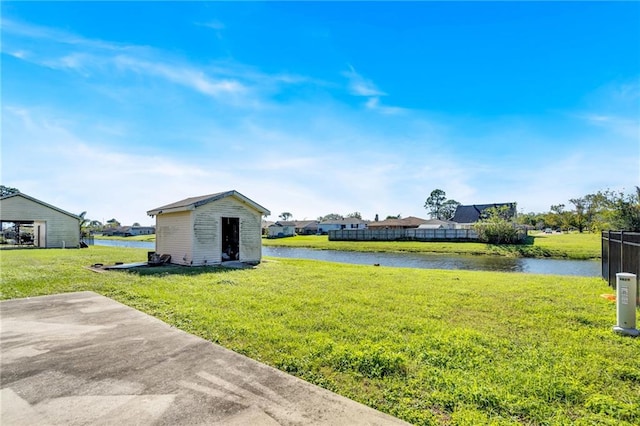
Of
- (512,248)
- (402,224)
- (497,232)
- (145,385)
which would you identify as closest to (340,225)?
(402,224)

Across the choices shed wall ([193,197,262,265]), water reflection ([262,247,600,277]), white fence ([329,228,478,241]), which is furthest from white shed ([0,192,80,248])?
white fence ([329,228,478,241])

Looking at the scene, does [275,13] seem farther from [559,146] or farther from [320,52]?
[559,146]

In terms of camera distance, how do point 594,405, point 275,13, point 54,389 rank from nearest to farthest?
point 594,405 → point 54,389 → point 275,13

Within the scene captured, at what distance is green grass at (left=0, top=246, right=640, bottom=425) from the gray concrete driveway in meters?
0.32

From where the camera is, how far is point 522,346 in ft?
13.6

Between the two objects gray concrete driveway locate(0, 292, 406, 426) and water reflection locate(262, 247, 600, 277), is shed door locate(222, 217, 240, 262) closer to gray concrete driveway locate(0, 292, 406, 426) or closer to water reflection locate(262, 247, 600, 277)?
gray concrete driveway locate(0, 292, 406, 426)

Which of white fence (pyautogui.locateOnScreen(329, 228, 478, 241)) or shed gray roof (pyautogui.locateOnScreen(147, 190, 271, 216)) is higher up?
shed gray roof (pyautogui.locateOnScreen(147, 190, 271, 216))

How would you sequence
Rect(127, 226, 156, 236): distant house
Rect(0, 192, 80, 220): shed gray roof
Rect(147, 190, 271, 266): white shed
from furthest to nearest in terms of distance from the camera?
Rect(127, 226, 156, 236): distant house, Rect(0, 192, 80, 220): shed gray roof, Rect(147, 190, 271, 266): white shed

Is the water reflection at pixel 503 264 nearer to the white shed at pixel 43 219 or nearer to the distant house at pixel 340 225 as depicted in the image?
the white shed at pixel 43 219

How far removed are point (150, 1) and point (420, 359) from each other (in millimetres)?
10207

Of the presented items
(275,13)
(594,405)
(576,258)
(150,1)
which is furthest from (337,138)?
(576,258)

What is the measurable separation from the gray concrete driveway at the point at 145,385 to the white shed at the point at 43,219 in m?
25.5

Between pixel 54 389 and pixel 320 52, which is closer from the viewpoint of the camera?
pixel 54 389

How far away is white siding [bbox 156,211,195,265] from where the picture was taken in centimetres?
1314
